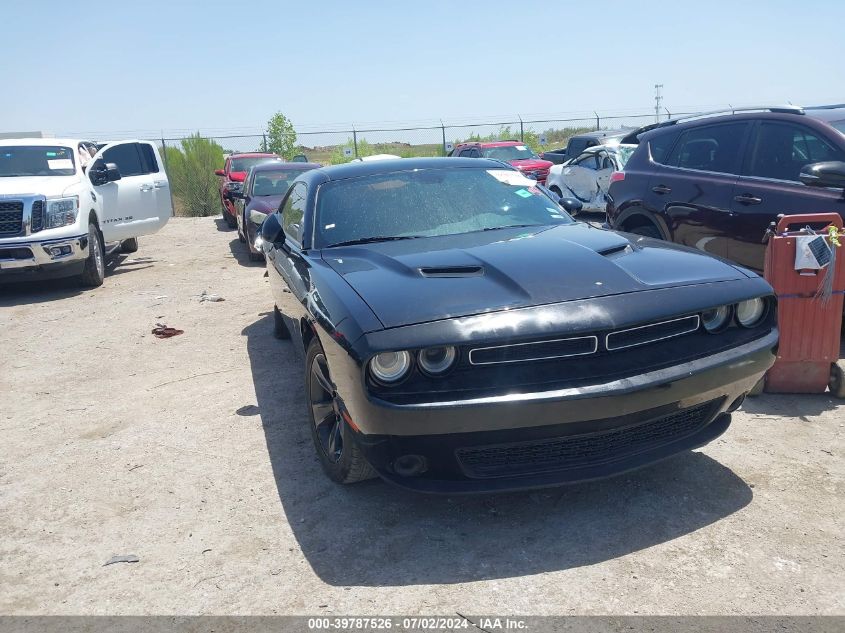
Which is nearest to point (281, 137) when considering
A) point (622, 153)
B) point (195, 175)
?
point (195, 175)

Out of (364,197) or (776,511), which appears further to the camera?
(364,197)

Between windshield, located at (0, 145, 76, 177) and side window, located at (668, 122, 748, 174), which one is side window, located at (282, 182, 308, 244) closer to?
side window, located at (668, 122, 748, 174)

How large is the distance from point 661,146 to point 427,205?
317 centimetres

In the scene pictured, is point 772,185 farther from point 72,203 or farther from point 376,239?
point 72,203

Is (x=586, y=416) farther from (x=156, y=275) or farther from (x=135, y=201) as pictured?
(x=135, y=201)

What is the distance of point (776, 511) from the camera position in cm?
315

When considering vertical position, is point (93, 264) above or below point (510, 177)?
below

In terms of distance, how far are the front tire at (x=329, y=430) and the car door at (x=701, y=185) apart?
341cm

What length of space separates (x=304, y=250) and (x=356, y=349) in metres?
1.53

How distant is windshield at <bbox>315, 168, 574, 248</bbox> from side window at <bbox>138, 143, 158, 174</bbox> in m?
8.18

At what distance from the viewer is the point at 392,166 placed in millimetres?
Result: 4742

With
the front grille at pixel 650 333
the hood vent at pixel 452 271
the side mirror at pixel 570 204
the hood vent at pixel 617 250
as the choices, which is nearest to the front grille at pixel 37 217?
the side mirror at pixel 570 204

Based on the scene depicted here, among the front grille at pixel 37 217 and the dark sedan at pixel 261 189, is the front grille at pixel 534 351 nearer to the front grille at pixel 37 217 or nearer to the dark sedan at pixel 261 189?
the front grille at pixel 37 217

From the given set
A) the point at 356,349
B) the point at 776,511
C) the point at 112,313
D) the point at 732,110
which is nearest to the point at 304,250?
the point at 356,349
